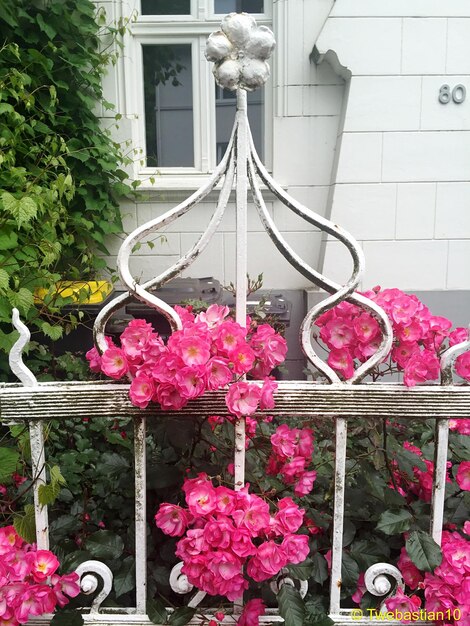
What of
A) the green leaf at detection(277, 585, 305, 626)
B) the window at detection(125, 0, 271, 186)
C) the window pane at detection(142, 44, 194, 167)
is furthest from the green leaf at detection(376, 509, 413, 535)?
the window pane at detection(142, 44, 194, 167)

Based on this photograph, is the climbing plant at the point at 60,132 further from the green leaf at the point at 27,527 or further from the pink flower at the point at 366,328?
the pink flower at the point at 366,328

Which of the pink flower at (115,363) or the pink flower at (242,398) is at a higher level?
the pink flower at (115,363)

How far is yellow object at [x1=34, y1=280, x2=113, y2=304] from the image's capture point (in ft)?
8.10

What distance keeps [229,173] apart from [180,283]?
1801mm

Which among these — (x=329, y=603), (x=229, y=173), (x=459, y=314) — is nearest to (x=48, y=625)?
(x=329, y=603)

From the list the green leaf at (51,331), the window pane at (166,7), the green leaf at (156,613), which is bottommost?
the green leaf at (156,613)

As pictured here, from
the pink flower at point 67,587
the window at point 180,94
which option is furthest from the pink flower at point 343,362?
Result: the window at point 180,94

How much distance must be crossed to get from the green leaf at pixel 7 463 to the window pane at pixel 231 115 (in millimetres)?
2790

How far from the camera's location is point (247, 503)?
0.94 metres

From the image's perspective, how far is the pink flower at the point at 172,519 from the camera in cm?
96

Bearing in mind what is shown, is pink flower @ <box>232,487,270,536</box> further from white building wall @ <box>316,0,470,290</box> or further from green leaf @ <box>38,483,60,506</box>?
white building wall @ <box>316,0,470,290</box>

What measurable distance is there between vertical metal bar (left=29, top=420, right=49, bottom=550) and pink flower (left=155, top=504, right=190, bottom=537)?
25 centimetres

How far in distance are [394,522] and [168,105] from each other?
3.25m

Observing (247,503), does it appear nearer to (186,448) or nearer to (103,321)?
(186,448)
